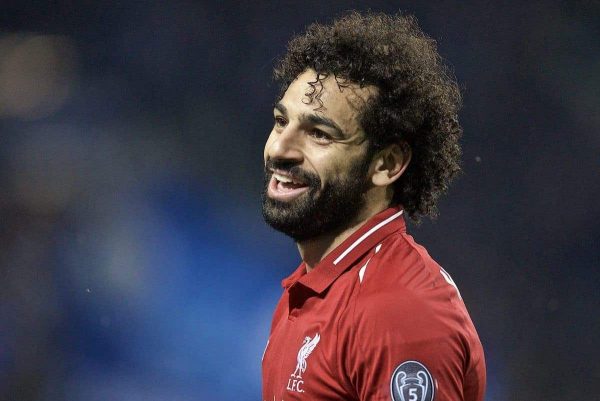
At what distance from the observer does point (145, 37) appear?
3186 millimetres

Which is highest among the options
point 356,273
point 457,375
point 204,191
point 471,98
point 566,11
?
point 566,11

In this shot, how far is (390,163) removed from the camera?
1.60m

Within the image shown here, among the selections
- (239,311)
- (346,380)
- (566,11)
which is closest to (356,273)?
(346,380)

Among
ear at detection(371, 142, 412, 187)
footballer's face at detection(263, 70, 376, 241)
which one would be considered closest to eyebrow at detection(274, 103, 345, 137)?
footballer's face at detection(263, 70, 376, 241)

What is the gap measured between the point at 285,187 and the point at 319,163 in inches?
3.4

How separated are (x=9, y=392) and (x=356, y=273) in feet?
6.67

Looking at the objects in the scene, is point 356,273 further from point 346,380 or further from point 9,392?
point 9,392

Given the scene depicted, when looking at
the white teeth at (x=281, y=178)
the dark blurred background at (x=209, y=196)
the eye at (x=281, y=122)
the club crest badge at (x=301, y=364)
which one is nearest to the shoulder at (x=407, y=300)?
the club crest badge at (x=301, y=364)

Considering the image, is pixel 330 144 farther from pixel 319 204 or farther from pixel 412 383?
pixel 412 383

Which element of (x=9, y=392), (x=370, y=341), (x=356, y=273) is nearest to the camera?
(x=370, y=341)

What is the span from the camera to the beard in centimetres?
151

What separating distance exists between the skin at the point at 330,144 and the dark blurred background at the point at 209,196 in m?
1.55

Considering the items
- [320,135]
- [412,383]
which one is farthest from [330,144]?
[412,383]

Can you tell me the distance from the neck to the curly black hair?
11 centimetres
